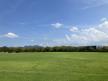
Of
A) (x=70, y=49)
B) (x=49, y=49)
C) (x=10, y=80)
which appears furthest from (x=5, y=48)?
(x=10, y=80)

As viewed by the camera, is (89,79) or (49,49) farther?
(49,49)

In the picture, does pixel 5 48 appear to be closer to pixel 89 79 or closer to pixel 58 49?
pixel 58 49

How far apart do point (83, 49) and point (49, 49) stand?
48.1 ft

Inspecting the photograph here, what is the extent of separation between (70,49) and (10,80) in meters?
80.2

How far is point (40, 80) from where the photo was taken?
15484 mm

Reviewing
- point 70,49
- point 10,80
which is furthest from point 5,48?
point 10,80

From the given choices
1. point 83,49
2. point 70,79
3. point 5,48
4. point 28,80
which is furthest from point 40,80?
point 5,48

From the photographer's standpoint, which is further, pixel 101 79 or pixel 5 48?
pixel 5 48

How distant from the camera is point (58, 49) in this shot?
96500 mm

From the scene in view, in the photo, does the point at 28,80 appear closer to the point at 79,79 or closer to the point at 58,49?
the point at 79,79

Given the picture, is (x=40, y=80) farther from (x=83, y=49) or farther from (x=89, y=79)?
(x=83, y=49)

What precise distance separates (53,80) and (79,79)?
76.8 inches

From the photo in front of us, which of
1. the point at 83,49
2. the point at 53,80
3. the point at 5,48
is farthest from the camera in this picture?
the point at 5,48

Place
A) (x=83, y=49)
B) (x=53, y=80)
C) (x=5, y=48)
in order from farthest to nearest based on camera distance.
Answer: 1. (x=5, y=48)
2. (x=83, y=49)
3. (x=53, y=80)
